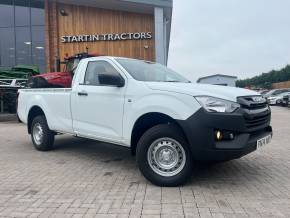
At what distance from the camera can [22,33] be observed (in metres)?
24.0

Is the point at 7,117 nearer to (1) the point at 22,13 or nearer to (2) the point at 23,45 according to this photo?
(2) the point at 23,45

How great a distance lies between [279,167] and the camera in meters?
6.29

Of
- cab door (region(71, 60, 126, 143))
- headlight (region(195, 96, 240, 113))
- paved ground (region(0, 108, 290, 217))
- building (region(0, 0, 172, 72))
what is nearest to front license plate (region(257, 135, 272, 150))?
paved ground (region(0, 108, 290, 217))

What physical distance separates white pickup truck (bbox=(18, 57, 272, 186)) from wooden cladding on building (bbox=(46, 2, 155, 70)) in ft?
50.2

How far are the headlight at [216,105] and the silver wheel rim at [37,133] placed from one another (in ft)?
14.4

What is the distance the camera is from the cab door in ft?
19.2

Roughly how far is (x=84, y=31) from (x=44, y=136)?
15.2m

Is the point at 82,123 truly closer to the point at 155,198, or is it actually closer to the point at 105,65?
the point at 105,65

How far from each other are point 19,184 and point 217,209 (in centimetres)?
288

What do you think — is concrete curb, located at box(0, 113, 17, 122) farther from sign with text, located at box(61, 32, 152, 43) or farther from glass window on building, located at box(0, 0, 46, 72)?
sign with text, located at box(61, 32, 152, 43)

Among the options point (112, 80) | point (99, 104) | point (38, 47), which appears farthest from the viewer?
point (38, 47)

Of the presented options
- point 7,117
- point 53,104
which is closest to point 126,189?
point 53,104

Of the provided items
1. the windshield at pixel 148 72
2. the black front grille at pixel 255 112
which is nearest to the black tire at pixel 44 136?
the windshield at pixel 148 72

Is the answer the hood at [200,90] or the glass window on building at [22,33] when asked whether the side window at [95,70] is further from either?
the glass window on building at [22,33]
